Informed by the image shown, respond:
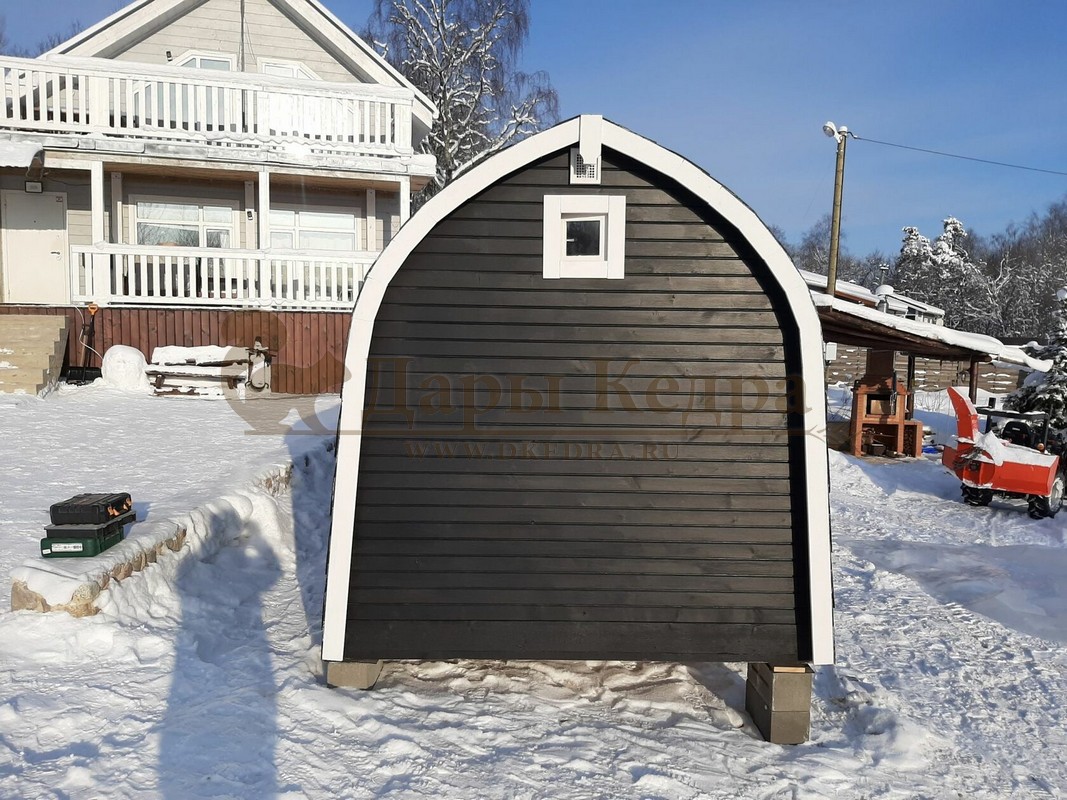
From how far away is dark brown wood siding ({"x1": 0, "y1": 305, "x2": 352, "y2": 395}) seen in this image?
457 inches

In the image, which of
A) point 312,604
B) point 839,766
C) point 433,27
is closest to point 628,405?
point 839,766

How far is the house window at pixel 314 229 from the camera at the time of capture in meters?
14.6

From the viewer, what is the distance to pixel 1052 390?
1186 centimetres

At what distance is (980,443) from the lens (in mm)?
10070

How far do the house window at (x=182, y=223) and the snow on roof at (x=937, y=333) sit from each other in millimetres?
11522

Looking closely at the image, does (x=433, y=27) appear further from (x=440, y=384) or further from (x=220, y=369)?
(x=440, y=384)

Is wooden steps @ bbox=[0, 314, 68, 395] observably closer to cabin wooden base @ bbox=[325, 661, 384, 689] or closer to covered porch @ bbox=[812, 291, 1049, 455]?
cabin wooden base @ bbox=[325, 661, 384, 689]

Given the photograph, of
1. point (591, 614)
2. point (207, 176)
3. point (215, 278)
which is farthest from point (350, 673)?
point (207, 176)

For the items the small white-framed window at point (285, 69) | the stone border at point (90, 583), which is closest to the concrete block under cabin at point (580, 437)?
the stone border at point (90, 583)

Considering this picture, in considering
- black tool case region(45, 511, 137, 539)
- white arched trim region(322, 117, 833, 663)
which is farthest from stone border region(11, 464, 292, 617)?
white arched trim region(322, 117, 833, 663)

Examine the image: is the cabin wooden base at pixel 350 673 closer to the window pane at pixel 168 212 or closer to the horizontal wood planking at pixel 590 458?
the horizontal wood planking at pixel 590 458

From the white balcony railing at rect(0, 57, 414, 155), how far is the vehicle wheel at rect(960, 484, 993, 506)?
11468mm

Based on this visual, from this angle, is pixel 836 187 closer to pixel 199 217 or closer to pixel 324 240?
pixel 324 240

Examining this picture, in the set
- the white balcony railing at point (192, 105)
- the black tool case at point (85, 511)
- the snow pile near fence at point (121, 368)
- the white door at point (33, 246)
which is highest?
the white balcony railing at point (192, 105)
